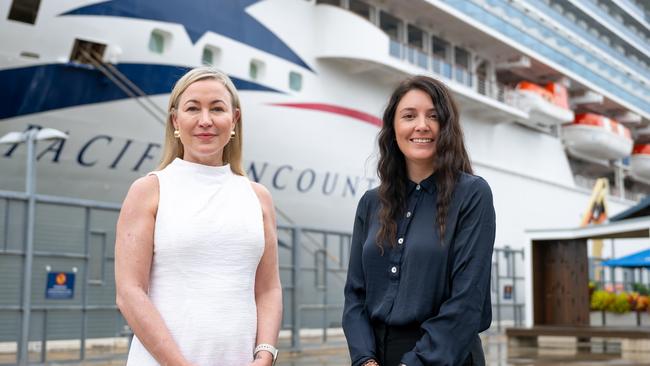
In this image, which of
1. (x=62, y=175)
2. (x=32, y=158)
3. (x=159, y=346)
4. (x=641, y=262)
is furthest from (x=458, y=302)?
(x=641, y=262)

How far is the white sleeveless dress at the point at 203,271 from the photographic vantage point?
7.22ft

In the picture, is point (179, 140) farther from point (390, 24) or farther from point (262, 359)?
point (390, 24)

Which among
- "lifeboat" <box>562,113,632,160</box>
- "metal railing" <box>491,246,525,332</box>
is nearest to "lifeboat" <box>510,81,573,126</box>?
"lifeboat" <box>562,113,632,160</box>

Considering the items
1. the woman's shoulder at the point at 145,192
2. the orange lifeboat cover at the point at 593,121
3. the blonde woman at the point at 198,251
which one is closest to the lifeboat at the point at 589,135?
the orange lifeboat cover at the point at 593,121

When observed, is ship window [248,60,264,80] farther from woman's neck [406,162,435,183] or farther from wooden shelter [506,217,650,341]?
woman's neck [406,162,435,183]

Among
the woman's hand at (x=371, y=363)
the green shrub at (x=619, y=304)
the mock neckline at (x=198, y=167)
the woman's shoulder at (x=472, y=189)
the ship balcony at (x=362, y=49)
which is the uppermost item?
the ship balcony at (x=362, y=49)

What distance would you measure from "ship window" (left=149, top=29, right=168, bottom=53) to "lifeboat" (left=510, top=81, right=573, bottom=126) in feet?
42.5

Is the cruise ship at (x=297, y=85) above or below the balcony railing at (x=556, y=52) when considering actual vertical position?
below

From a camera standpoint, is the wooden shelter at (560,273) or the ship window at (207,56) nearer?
the ship window at (207,56)

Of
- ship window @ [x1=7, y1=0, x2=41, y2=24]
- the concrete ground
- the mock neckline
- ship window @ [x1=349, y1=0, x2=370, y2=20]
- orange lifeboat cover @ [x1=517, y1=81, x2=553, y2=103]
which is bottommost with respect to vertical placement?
the concrete ground

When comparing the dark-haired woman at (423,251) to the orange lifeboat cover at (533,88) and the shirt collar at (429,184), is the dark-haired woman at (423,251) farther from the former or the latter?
the orange lifeboat cover at (533,88)

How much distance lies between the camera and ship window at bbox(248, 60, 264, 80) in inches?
501

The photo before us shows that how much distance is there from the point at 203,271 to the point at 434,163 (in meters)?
0.82

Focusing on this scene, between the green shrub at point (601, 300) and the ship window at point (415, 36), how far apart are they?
7.51 metres
